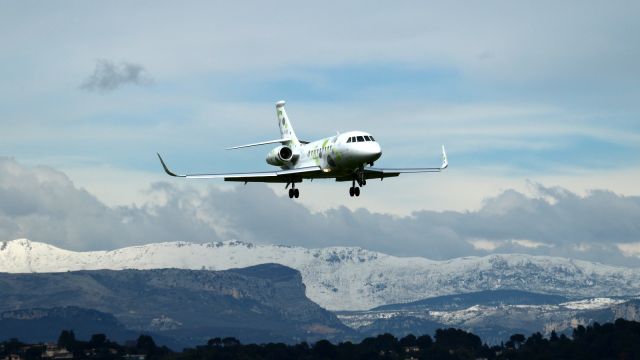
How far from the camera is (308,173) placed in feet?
415

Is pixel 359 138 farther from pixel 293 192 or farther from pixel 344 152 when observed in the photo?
pixel 293 192

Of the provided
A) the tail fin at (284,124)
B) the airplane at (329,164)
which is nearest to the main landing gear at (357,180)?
the airplane at (329,164)

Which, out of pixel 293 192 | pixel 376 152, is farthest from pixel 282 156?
pixel 376 152

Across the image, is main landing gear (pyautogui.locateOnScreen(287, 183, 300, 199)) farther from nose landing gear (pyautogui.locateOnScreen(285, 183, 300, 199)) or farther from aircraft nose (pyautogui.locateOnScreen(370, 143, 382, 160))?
aircraft nose (pyautogui.locateOnScreen(370, 143, 382, 160))

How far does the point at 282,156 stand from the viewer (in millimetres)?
139875

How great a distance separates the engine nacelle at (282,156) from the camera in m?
139

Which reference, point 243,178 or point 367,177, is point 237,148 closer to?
point 243,178

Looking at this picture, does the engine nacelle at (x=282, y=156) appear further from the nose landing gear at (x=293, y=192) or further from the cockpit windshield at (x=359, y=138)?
the cockpit windshield at (x=359, y=138)

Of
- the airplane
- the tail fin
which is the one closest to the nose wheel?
the airplane

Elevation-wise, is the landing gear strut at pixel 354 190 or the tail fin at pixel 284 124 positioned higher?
the tail fin at pixel 284 124

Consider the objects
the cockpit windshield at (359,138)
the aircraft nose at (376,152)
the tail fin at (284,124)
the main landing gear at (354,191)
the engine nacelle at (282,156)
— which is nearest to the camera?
the aircraft nose at (376,152)

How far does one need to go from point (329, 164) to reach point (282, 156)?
53.0ft

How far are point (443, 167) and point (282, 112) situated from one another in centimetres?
3880

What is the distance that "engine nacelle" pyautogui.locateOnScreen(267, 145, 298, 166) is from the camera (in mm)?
138625
